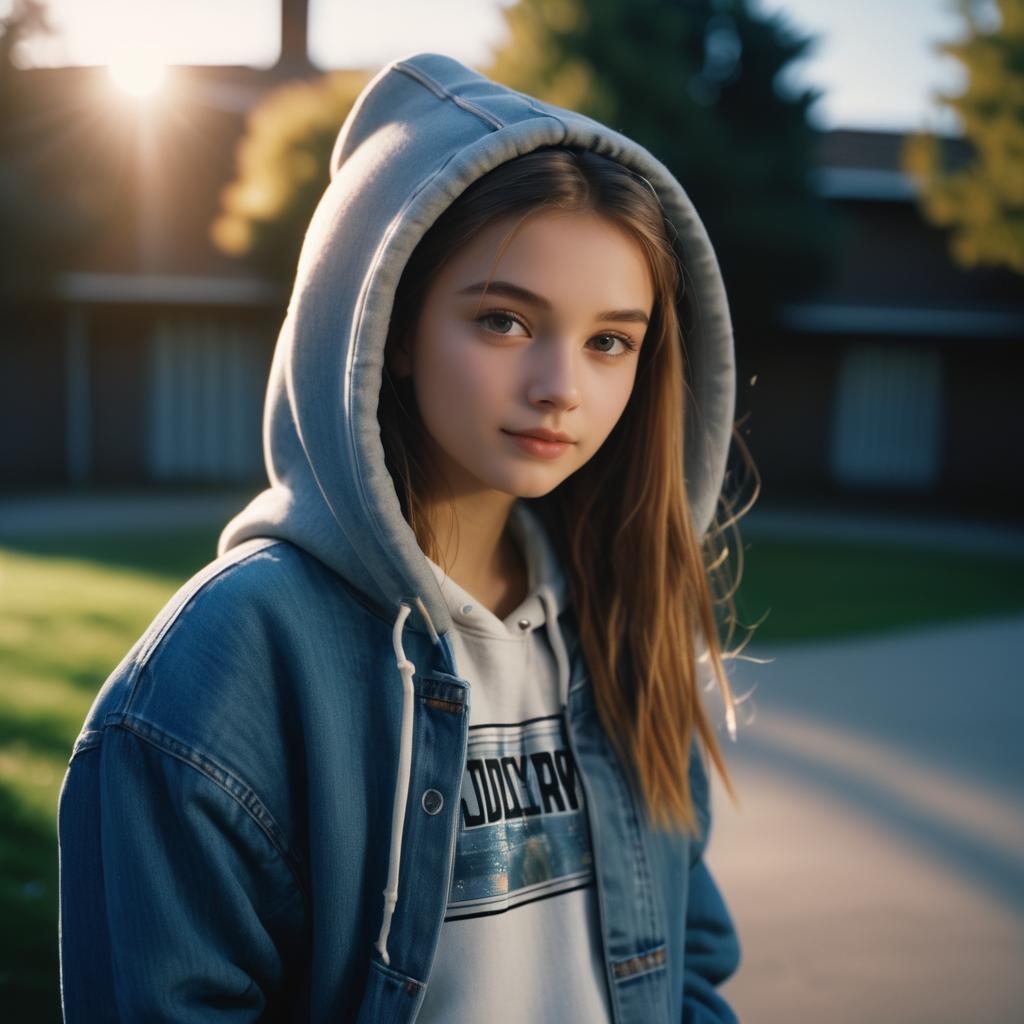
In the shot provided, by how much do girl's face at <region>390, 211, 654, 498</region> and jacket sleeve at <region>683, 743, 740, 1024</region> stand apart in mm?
634

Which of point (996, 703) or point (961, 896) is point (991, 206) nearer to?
point (996, 703)

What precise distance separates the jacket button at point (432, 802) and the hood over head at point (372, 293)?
0.63 ft

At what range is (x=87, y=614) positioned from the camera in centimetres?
684

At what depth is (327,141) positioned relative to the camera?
10.4 metres

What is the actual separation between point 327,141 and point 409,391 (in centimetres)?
959

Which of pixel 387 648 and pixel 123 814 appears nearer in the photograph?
pixel 123 814

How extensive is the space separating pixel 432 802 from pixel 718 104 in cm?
1481

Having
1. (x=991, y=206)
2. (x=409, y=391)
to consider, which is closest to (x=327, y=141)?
(x=991, y=206)

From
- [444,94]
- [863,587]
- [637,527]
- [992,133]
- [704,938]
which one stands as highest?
[992,133]

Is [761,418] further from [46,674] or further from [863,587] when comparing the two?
[46,674]

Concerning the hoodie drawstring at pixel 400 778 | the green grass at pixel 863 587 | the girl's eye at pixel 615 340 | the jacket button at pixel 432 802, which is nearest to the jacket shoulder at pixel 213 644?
the hoodie drawstring at pixel 400 778

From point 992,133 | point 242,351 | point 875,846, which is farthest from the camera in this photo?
point 242,351

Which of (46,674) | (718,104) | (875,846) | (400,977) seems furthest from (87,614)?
(718,104)

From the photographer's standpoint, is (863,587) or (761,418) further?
(761,418)
